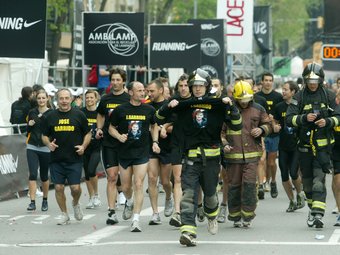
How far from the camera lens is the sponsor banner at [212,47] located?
29438 mm

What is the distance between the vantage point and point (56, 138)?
1538 centimetres

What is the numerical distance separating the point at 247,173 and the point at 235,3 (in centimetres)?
1914

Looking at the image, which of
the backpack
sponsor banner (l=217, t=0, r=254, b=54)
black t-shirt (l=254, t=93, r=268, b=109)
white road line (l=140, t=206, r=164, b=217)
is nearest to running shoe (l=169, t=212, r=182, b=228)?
white road line (l=140, t=206, r=164, b=217)

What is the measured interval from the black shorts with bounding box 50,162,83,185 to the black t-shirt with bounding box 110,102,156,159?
2.75 feet

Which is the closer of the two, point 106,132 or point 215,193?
point 215,193

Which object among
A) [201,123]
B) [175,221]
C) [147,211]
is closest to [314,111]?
A: [201,123]

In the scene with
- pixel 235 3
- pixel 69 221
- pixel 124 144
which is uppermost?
pixel 235 3

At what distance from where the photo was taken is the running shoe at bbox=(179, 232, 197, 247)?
12672 millimetres

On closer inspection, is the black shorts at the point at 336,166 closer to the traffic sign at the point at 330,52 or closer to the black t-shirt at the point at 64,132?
the black t-shirt at the point at 64,132

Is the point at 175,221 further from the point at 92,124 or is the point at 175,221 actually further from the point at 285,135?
the point at 92,124

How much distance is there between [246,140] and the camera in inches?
578

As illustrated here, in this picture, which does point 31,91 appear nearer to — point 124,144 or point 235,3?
point 124,144

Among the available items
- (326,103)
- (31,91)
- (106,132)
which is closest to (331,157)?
(326,103)

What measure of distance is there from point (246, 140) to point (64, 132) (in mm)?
2479
